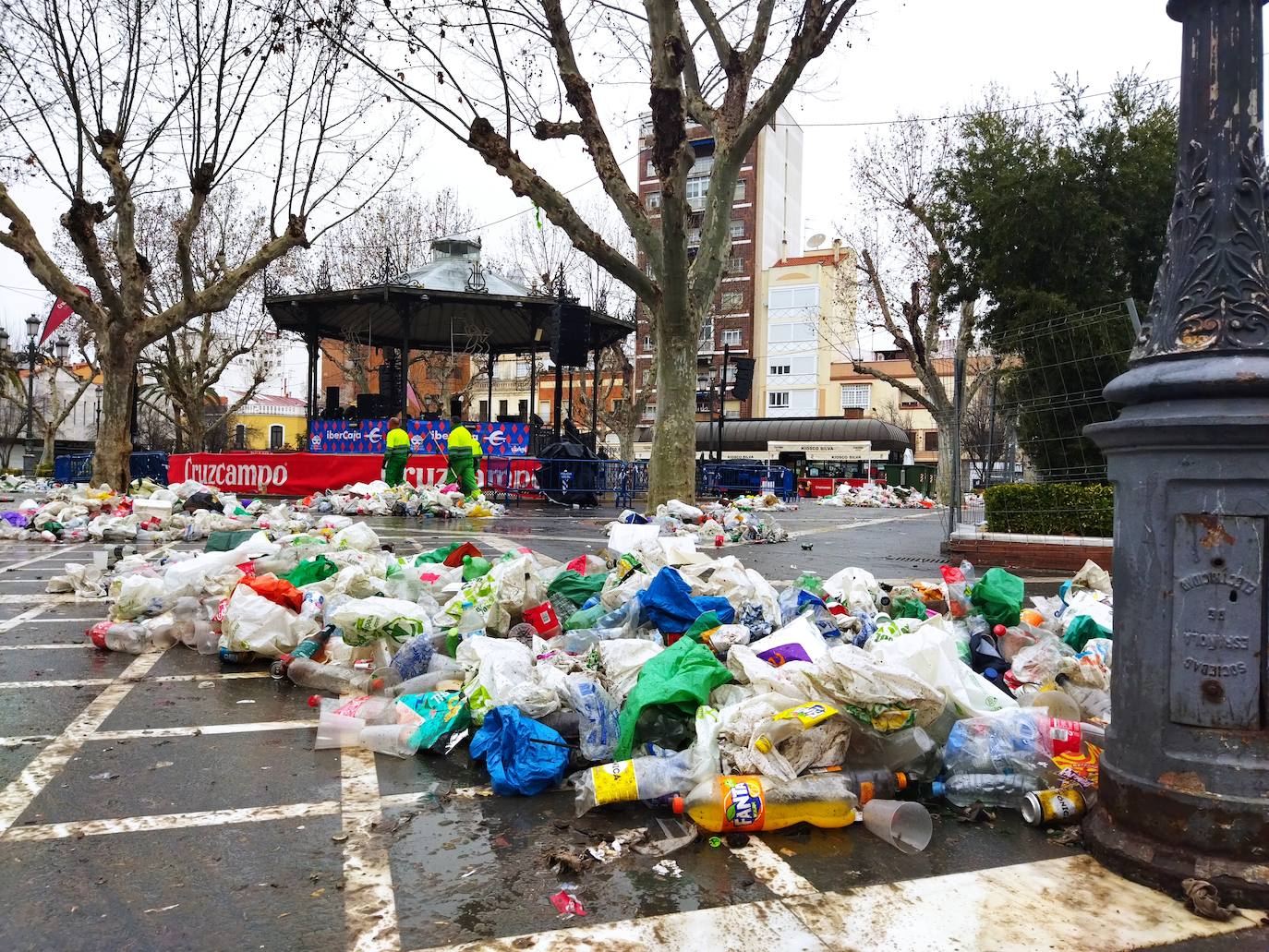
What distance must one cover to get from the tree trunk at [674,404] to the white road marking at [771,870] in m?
9.46

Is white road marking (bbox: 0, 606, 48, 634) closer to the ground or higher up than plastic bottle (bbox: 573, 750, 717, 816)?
closer to the ground

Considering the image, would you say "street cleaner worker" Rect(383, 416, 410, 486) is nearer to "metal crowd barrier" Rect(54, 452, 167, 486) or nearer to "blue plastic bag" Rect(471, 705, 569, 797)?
Result: "metal crowd barrier" Rect(54, 452, 167, 486)

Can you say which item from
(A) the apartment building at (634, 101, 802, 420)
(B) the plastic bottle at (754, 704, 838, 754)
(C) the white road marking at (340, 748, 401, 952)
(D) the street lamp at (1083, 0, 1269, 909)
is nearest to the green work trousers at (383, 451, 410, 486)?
(C) the white road marking at (340, 748, 401, 952)

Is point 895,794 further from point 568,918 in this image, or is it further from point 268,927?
point 268,927

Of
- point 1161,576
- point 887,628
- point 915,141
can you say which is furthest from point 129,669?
point 915,141

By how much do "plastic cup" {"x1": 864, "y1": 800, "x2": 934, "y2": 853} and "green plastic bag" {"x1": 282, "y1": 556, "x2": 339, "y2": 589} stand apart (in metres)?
3.67

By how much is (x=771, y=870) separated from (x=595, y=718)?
38.3 inches

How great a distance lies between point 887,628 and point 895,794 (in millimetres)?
1001

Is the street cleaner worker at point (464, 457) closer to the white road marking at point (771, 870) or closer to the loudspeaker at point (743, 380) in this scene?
the loudspeaker at point (743, 380)

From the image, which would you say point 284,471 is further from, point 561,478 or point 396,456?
point 561,478

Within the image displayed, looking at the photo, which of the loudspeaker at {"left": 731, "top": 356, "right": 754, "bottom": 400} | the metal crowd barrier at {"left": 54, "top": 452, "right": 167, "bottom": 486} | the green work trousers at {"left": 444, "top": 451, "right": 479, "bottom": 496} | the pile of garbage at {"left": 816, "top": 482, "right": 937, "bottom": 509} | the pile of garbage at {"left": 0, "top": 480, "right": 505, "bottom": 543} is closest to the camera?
the pile of garbage at {"left": 0, "top": 480, "right": 505, "bottom": 543}

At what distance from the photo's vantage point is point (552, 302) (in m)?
20.5

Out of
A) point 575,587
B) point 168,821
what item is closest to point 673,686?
point 168,821

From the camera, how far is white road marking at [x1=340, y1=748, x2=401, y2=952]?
1965 millimetres
